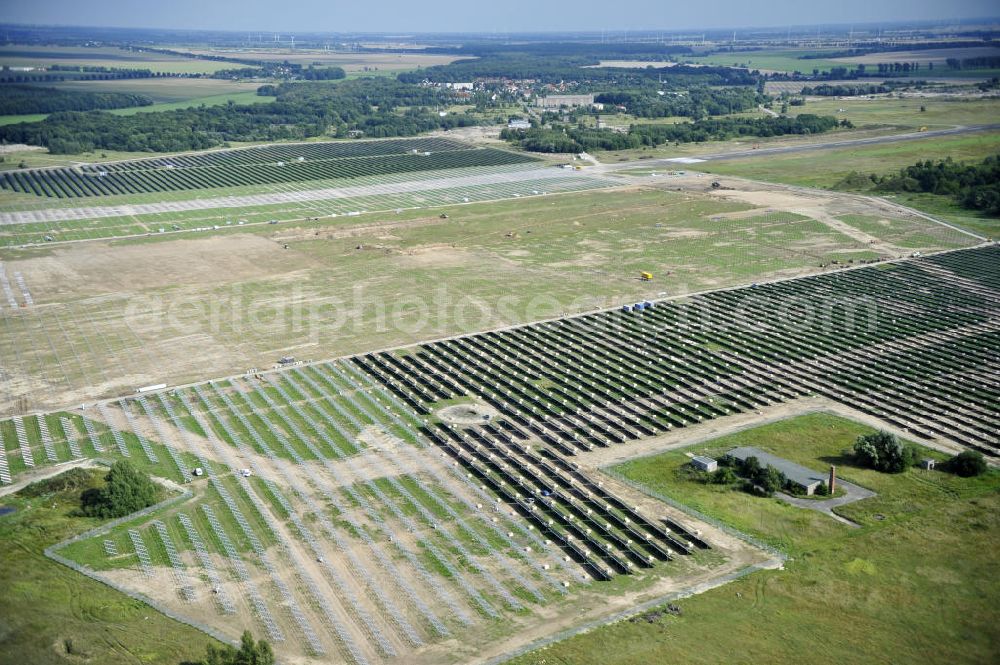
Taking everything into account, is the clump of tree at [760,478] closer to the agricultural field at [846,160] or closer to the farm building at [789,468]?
the farm building at [789,468]

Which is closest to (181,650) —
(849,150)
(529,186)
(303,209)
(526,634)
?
(526,634)

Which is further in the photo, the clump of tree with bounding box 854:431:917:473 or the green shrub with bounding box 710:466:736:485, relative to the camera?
the clump of tree with bounding box 854:431:917:473

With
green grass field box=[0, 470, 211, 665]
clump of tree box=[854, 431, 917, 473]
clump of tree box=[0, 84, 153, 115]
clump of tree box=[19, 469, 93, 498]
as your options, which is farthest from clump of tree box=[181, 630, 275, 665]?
clump of tree box=[0, 84, 153, 115]

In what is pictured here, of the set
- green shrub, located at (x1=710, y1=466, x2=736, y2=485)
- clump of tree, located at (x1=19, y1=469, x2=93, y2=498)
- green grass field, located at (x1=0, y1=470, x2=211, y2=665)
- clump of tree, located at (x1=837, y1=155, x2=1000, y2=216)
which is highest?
clump of tree, located at (x1=837, y1=155, x2=1000, y2=216)

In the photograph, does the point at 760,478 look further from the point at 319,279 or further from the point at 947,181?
the point at 947,181

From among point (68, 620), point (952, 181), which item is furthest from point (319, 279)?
point (952, 181)

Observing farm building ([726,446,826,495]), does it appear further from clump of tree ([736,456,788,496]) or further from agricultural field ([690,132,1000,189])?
agricultural field ([690,132,1000,189])
